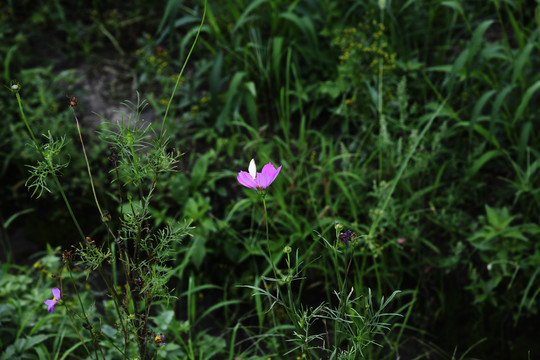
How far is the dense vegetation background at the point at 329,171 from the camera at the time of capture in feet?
5.77

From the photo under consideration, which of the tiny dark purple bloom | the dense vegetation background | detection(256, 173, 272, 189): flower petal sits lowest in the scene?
the dense vegetation background

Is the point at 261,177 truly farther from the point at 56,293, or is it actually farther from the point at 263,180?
the point at 56,293

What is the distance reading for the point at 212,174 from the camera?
215cm

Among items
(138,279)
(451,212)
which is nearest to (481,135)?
(451,212)

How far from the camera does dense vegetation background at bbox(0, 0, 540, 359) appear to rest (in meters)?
1.76

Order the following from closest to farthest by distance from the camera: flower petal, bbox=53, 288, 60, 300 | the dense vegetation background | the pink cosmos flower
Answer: the pink cosmos flower, flower petal, bbox=53, 288, 60, 300, the dense vegetation background

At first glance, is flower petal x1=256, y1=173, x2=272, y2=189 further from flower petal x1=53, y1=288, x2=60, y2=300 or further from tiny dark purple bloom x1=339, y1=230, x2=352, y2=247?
flower petal x1=53, y1=288, x2=60, y2=300

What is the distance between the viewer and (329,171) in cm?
208

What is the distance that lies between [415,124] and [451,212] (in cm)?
48

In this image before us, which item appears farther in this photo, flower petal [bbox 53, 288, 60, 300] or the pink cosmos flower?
flower petal [bbox 53, 288, 60, 300]

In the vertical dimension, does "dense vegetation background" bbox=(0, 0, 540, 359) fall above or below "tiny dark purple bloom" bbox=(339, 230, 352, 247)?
below

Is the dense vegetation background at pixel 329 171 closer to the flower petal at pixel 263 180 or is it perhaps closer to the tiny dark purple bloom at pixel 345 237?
the tiny dark purple bloom at pixel 345 237

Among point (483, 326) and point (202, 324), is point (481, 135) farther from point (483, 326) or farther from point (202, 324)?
point (202, 324)

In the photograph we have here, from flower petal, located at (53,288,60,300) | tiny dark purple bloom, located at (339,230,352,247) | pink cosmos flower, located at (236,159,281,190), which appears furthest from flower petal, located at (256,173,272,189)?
flower petal, located at (53,288,60,300)
